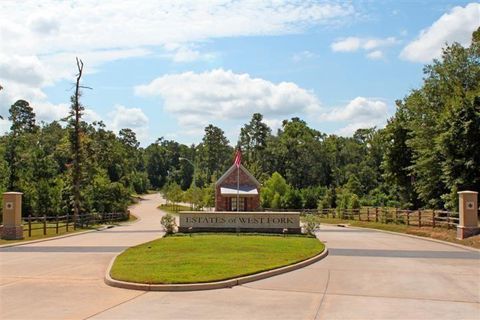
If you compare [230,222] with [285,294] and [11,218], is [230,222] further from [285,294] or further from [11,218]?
[285,294]

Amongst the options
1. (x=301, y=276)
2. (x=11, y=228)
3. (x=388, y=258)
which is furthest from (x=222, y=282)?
Result: (x=11, y=228)

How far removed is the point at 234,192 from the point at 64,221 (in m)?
18.0

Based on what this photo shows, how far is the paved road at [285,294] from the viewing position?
10102mm

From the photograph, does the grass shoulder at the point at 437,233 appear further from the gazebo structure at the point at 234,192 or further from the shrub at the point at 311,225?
the gazebo structure at the point at 234,192

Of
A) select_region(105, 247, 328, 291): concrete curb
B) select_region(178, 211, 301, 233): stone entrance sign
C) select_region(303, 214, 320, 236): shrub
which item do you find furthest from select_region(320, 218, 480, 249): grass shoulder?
select_region(105, 247, 328, 291): concrete curb

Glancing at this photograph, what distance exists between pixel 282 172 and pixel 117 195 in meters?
48.2

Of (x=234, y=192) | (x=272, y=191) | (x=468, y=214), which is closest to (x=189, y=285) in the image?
(x=468, y=214)

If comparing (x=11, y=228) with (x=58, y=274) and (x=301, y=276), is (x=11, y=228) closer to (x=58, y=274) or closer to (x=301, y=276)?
(x=58, y=274)

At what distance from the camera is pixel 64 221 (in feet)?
135

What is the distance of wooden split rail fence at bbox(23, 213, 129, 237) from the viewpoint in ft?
109

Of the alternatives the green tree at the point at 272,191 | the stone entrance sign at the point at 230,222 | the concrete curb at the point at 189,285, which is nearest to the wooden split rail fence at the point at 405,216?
the stone entrance sign at the point at 230,222

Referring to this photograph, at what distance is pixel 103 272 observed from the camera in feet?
51.1

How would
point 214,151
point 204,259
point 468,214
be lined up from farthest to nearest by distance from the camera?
1. point 214,151
2. point 468,214
3. point 204,259

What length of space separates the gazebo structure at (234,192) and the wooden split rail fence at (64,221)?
1077 cm
